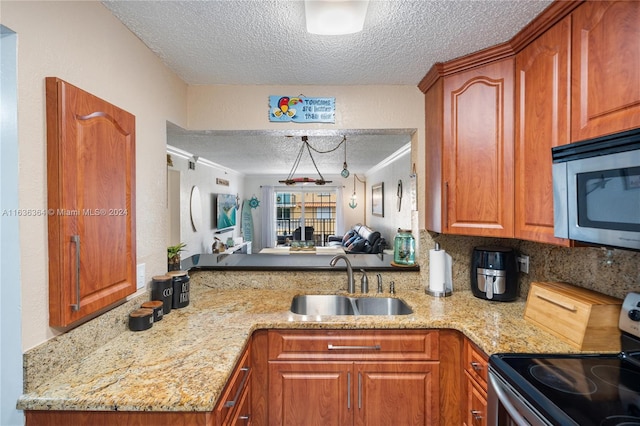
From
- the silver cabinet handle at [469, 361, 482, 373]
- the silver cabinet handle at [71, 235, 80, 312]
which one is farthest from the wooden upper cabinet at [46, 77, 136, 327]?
the silver cabinet handle at [469, 361, 482, 373]

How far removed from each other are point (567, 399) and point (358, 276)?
1399 mm

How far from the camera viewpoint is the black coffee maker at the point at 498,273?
6.41 feet

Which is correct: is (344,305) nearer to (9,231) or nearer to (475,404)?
(475,404)

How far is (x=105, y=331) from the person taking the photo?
4.49ft

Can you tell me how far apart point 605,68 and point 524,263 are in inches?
49.1

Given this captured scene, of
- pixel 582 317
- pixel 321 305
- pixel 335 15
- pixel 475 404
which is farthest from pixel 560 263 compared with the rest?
pixel 335 15

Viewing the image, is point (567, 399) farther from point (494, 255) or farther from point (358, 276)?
point (358, 276)

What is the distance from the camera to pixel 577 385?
3.48 feet

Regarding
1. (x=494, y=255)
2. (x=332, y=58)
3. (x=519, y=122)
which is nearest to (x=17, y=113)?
(x=332, y=58)

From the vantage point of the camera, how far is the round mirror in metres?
5.04

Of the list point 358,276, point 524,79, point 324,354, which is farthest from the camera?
point 358,276

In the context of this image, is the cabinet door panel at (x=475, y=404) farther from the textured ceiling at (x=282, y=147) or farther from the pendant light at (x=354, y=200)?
the pendant light at (x=354, y=200)

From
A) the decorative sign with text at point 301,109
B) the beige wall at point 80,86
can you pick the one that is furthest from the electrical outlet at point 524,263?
the beige wall at point 80,86

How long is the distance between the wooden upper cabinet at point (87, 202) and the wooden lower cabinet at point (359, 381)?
0.83m
